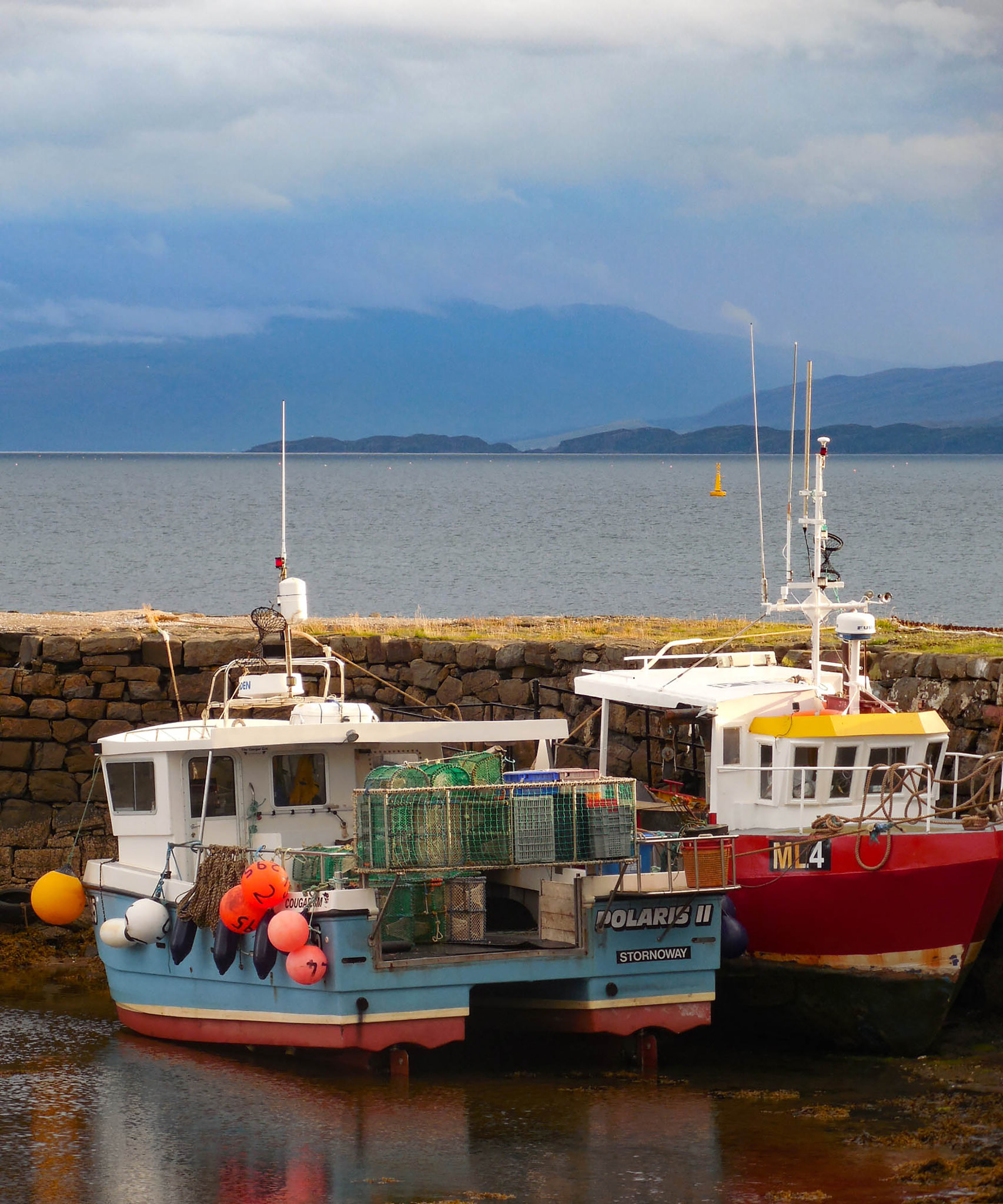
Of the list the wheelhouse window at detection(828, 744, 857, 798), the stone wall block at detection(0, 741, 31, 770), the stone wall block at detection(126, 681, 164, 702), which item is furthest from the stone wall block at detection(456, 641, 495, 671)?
the wheelhouse window at detection(828, 744, 857, 798)

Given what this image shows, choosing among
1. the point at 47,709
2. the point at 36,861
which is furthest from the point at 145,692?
the point at 36,861

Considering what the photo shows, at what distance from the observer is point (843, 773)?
1397cm

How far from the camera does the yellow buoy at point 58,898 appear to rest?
48.5 feet

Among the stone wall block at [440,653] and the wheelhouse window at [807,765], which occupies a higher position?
the stone wall block at [440,653]

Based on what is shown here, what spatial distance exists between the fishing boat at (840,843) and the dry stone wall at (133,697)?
293cm

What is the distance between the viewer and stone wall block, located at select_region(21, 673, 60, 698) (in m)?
18.2

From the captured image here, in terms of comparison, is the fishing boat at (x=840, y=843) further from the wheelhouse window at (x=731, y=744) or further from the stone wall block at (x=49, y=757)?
the stone wall block at (x=49, y=757)

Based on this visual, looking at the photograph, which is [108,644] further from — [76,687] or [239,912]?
[239,912]

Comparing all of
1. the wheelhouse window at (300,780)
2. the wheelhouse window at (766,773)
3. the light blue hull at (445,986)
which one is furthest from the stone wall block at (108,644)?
the wheelhouse window at (766,773)

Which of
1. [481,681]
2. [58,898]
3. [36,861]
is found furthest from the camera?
[481,681]

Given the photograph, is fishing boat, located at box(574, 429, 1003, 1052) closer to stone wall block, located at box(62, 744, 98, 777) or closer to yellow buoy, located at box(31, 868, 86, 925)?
yellow buoy, located at box(31, 868, 86, 925)

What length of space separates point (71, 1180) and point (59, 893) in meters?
4.05

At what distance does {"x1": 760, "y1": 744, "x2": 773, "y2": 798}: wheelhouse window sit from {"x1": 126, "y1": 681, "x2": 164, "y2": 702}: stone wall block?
7147mm

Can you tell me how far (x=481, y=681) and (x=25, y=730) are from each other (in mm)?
4952
